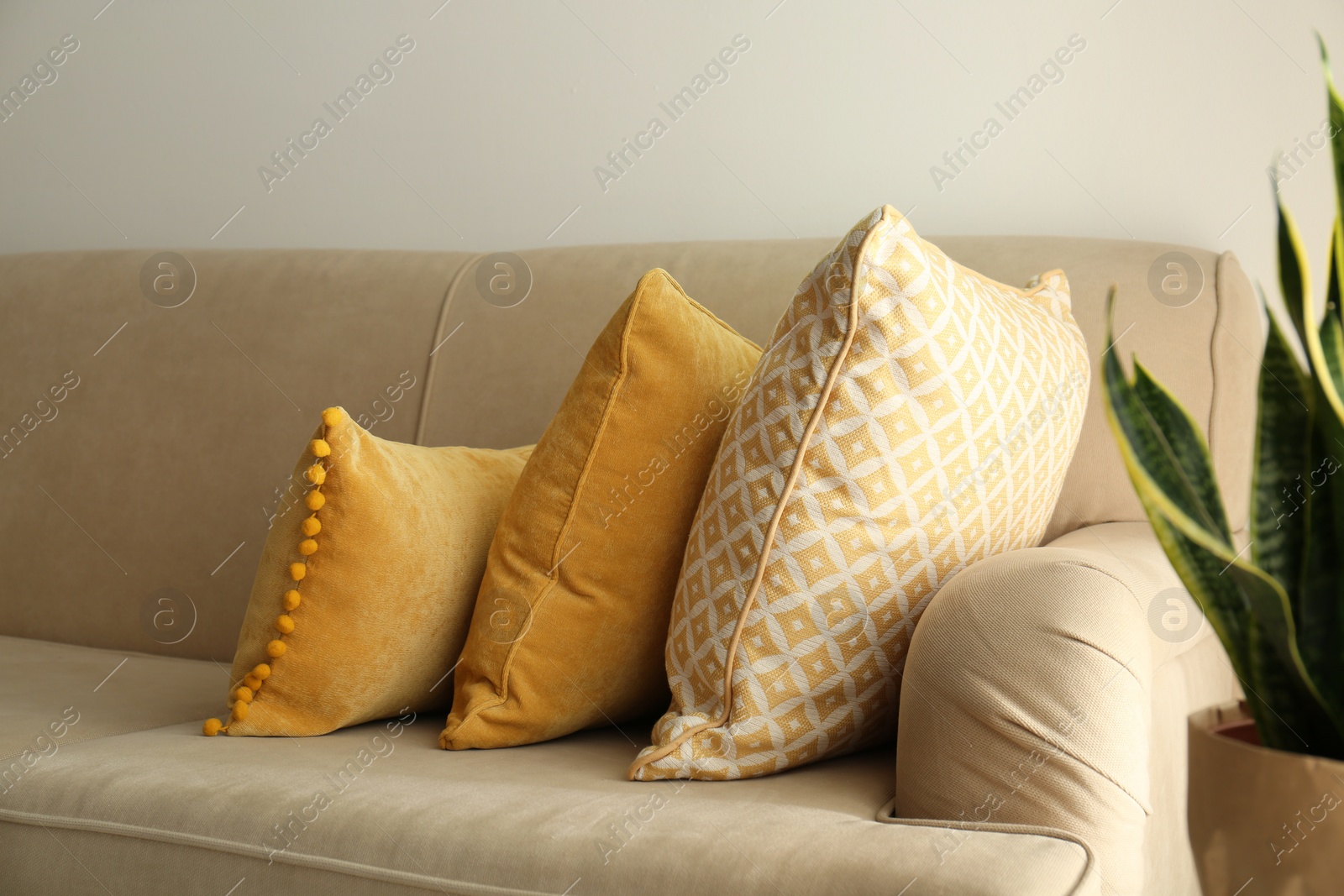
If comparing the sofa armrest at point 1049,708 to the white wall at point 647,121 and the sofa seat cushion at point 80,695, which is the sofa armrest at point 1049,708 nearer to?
the sofa seat cushion at point 80,695

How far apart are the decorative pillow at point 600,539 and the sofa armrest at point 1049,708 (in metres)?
0.29

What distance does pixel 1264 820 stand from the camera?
0.61 meters

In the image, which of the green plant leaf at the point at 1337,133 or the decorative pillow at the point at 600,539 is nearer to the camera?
the green plant leaf at the point at 1337,133

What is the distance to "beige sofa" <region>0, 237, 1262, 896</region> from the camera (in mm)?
637

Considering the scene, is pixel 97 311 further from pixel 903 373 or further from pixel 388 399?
Result: pixel 903 373

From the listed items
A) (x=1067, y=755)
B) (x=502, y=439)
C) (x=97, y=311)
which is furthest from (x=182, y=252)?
(x=1067, y=755)

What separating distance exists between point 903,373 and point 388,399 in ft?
3.10

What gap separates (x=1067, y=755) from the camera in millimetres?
628
